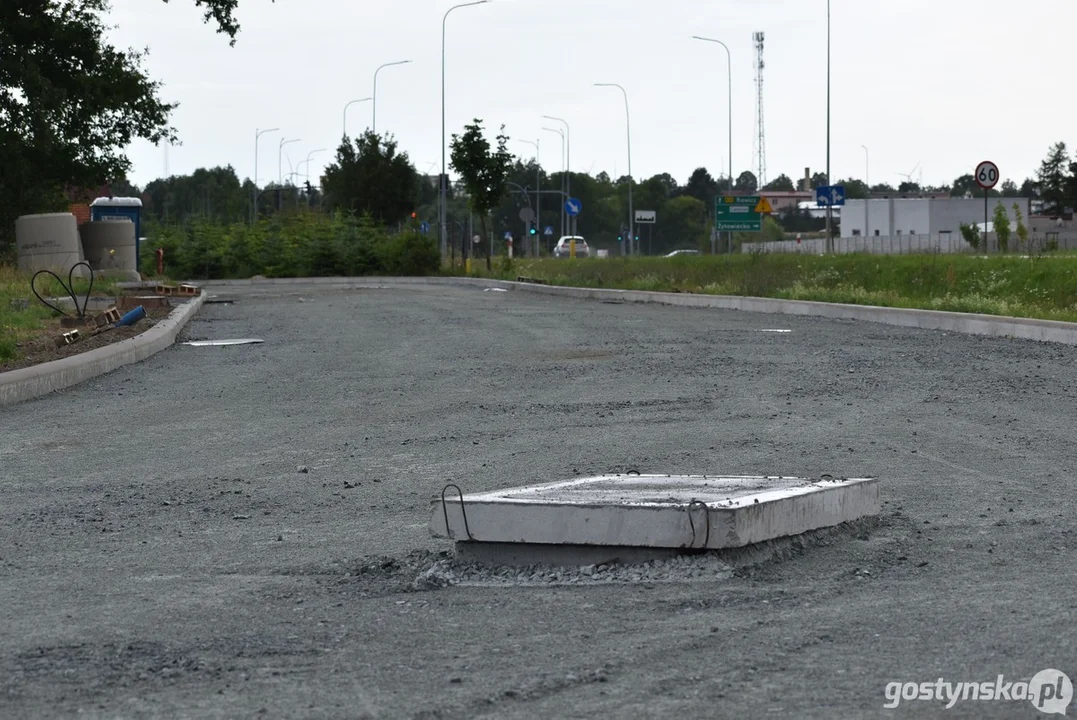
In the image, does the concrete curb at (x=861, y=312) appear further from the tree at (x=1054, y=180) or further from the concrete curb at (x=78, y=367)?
the tree at (x=1054, y=180)

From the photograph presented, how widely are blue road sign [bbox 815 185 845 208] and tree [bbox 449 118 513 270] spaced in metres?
14.5

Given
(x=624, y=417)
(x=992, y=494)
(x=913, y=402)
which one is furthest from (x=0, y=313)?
(x=992, y=494)

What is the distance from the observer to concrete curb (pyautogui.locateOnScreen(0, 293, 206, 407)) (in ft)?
40.0

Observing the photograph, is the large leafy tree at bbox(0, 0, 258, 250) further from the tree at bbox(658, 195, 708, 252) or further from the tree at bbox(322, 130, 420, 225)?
the tree at bbox(658, 195, 708, 252)

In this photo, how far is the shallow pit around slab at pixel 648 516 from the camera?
525 centimetres

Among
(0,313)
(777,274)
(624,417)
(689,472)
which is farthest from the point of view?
(777,274)

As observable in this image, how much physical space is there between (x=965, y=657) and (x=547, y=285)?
3428 centimetres

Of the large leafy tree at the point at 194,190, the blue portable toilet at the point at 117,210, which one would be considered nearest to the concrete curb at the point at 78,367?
the blue portable toilet at the point at 117,210

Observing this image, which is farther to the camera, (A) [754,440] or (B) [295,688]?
(A) [754,440]

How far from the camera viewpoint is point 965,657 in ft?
13.5

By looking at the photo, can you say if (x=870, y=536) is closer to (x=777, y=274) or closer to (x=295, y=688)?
(x=295, y=688)

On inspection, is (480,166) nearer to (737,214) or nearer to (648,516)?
(737,214)

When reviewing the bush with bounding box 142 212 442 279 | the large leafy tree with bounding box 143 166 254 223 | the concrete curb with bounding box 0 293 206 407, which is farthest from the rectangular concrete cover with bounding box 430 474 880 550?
the large leafy tree with bounding box 143 166 254 223

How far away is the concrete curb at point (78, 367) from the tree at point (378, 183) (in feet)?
177
